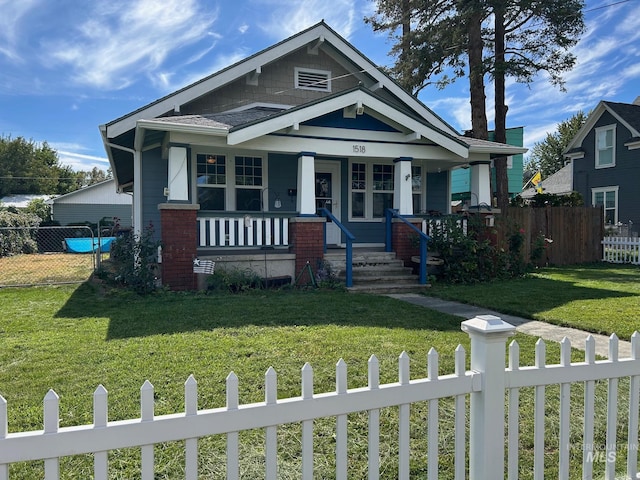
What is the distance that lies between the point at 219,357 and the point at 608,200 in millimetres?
25226

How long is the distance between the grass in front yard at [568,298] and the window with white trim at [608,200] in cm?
1272

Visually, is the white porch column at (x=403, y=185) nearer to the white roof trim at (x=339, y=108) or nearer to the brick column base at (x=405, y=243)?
the brick column base at (x=405, y=243)

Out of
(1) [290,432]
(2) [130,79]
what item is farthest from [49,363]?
Result: (2) [130,79]

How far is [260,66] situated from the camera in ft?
38.7

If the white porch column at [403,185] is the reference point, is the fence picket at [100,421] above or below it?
below

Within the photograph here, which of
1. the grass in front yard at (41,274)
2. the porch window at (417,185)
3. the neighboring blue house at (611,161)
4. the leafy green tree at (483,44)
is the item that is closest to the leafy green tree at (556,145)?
the neighboring blue house at (611,161)

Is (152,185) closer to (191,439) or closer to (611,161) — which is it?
(191,439)

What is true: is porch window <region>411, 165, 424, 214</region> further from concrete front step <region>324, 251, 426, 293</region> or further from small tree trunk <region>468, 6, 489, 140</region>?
small tree trunk <region>468, 6, 489, 140</region>

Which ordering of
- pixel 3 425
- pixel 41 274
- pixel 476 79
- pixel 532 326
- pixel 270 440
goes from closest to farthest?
pixel 3 425 → pixel 270 440 → pixel 532 326 → pixel 41 274 → pixel 476 79

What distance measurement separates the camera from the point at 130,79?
95.0ft

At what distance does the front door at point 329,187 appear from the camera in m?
13.1

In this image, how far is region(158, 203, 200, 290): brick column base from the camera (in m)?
9.29

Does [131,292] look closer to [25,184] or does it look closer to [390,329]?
[390,329]

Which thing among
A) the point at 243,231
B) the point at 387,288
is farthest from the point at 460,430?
the point at 243,231
